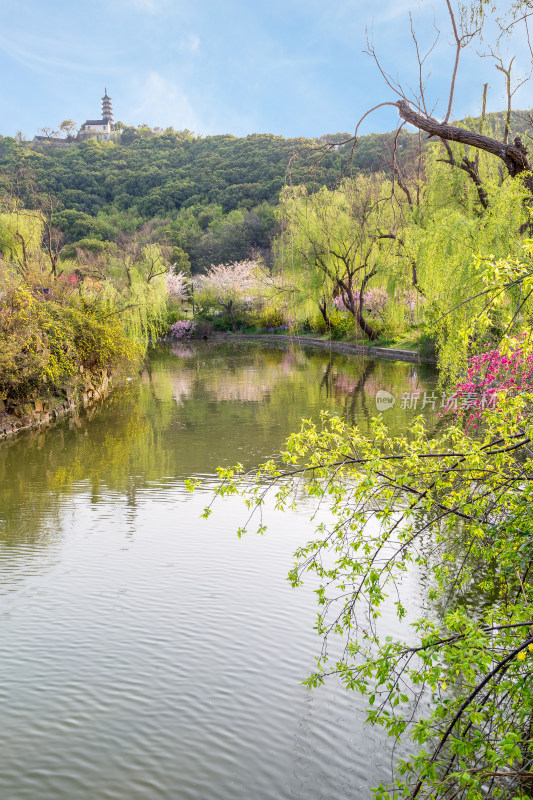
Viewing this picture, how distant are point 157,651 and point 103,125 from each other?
125m

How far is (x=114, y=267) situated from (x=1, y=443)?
2054 cm

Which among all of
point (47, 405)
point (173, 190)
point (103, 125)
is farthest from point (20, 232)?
point (103, 125)

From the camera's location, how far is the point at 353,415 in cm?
1356

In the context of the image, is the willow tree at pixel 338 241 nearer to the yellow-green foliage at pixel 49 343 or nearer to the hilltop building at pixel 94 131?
the yellow-green foliage at pixel 49 343

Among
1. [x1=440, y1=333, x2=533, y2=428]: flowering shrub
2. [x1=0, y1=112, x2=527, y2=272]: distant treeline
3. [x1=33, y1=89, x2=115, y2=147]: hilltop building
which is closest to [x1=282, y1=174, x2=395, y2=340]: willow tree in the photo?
[x1=440, y1=333, x2=533, y2=428]: flowering shrub

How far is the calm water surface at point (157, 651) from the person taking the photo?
3.57m

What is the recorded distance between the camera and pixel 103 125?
115 m

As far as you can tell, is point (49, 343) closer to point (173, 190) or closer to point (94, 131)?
point (173, 190)

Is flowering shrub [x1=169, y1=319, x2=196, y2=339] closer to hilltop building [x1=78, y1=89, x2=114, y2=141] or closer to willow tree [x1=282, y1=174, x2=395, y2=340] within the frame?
willow tree [x1=282, y1=174, x2=395, y2=340]

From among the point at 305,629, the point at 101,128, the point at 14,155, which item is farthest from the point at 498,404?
the point at 101,128

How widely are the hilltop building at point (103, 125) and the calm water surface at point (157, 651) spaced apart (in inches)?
3503

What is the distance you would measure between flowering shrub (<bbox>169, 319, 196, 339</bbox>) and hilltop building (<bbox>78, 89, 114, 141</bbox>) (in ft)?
192

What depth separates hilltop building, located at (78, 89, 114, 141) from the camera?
293ft

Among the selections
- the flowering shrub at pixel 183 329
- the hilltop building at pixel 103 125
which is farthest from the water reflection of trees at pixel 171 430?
the hilltop building at pixel 103 125
